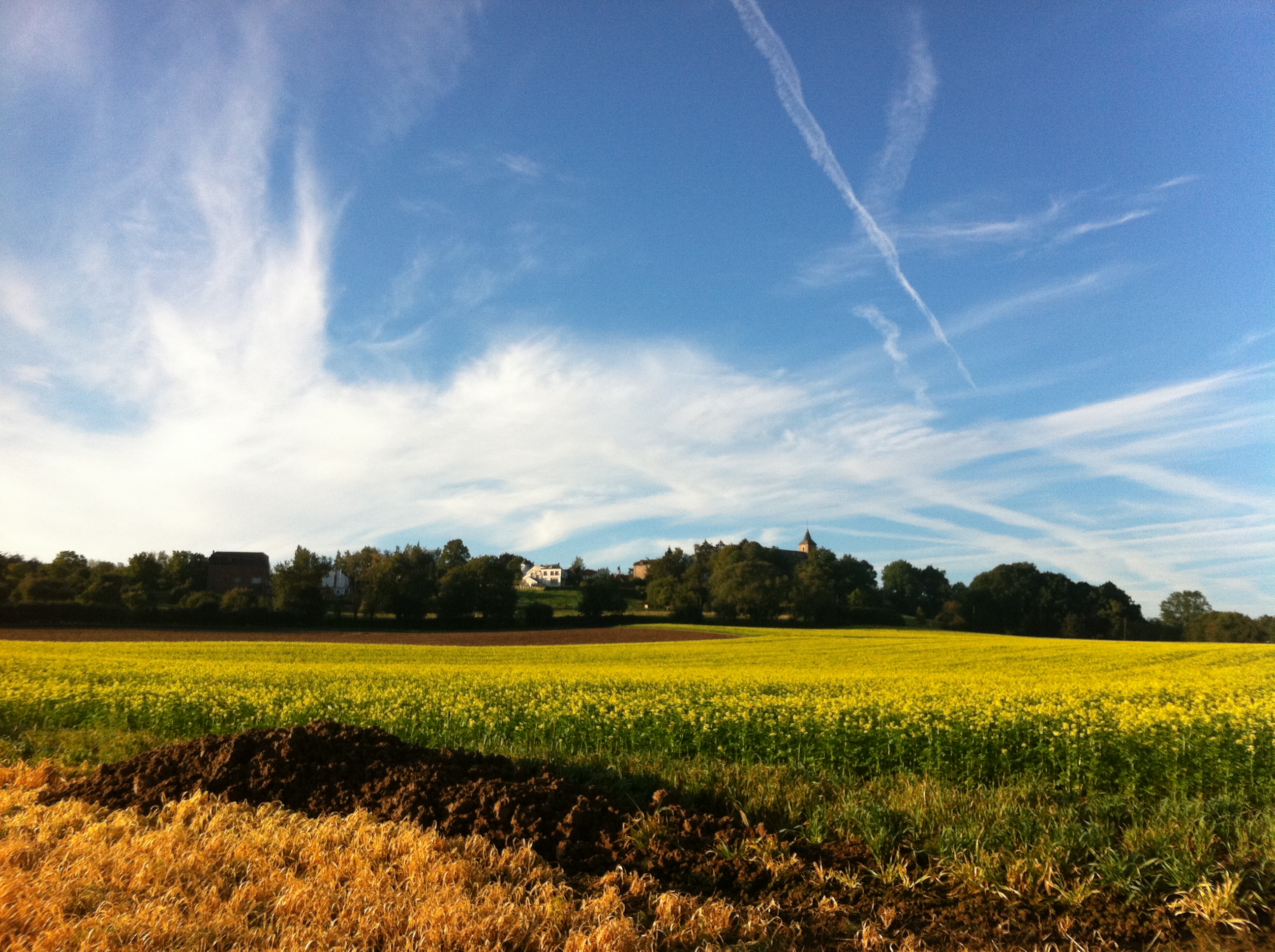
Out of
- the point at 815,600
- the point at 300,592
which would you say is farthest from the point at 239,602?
the point at 815,600

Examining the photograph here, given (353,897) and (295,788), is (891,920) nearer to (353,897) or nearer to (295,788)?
(353,897)

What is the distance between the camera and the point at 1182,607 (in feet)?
359

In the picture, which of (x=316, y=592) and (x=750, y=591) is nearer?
(x=316, y=592)

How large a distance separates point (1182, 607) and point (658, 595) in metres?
82.5

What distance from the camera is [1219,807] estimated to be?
26.2 feet

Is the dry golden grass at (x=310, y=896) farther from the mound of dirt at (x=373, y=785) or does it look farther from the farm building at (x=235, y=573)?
the farm building at (x=235, y=573)

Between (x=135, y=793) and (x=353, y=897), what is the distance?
4.00 m

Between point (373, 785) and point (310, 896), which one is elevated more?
point (373, 785)

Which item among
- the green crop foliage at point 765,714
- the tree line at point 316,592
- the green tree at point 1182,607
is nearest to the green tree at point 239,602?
the tree line at point 316,592

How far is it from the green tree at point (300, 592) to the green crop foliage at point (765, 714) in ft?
154

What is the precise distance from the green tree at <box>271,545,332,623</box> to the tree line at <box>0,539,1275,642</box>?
105 millimetres

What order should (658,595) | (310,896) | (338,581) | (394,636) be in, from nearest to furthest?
(310,896)
(394,636)
(658,595)
(338,581)

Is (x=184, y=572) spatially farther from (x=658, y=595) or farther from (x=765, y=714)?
(x=765, y=714)

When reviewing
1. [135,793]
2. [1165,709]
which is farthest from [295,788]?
[1165,709]
